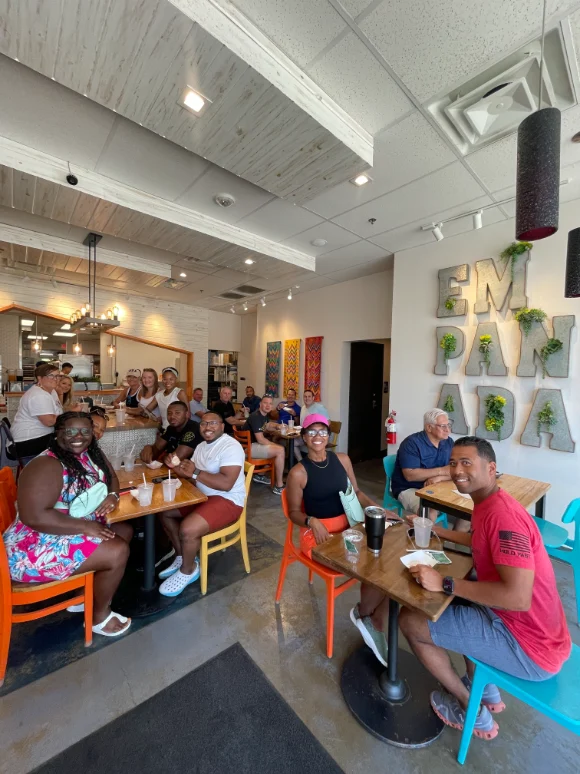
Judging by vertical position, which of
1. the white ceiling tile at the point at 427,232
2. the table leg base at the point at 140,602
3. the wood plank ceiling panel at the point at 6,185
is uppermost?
the white ceiling tile at the point at 427,232

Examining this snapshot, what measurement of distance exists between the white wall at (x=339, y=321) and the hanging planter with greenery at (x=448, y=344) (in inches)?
57.0

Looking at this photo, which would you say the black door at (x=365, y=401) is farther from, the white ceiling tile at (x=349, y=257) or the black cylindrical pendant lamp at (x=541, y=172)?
the black cylindrical pendant lamp at (x=541, y=172)

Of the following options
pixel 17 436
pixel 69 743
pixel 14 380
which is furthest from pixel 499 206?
pixel 14 380

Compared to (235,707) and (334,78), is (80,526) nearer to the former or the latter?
(235,707)

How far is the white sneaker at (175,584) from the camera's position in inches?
93.4

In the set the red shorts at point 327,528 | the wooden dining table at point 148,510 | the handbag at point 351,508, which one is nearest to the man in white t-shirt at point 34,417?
the wooden dining table at point 148,510

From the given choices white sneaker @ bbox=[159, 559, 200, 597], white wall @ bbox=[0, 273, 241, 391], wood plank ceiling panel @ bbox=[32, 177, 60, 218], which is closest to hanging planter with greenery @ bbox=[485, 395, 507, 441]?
white sneaker @ bbox=[159, 559, 200, 597]

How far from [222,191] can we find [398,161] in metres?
1.70

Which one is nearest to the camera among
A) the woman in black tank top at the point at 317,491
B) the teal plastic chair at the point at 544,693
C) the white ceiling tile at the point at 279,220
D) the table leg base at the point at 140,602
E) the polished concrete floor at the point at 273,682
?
the teal plastic chair at the point at 544,693

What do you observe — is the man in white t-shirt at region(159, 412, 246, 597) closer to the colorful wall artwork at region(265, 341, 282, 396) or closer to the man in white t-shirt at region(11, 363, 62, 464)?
the man in white t-shirt at region(11, 363, 62, 464)

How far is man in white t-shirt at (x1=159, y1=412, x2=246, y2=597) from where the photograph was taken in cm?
237

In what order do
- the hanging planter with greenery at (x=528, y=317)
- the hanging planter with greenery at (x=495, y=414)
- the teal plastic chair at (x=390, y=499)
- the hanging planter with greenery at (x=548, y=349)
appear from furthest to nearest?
the hanging planter with greenery at (x=495, y=414)
the hanging planter with greenery at (x=528, y=317)
the hanging planter with greenery at (x=548, y=349)
the teal plastic chair at (x=390, y=499)

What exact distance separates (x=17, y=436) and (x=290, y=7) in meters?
4.31

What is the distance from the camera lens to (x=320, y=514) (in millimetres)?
2160
